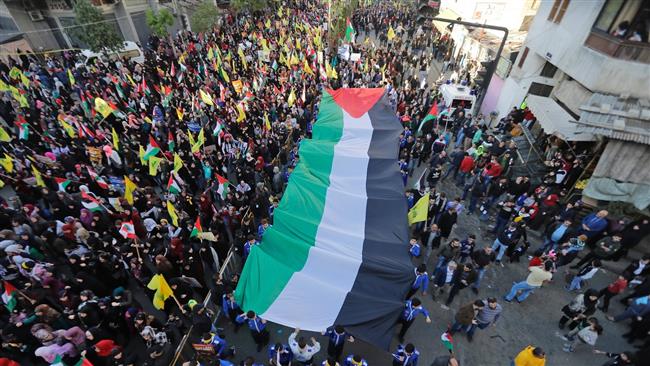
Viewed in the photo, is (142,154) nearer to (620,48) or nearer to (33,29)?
(620,48)

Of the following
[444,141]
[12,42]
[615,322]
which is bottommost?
[615,322]

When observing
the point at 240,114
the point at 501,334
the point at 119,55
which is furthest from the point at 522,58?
the point at 119,55

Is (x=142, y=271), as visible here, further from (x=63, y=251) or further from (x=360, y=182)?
(x=360, y=182)

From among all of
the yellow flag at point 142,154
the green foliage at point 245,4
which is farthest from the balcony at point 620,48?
the green foliage at point 245,4

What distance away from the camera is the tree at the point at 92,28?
18.2 metres

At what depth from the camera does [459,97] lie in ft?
47.6

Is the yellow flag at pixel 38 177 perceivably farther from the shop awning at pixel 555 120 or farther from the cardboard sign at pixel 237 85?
the shop awning at pixel 555 120

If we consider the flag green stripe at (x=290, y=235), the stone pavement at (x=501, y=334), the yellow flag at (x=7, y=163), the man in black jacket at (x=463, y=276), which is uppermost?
the yellow flag at (x=7, y=163)

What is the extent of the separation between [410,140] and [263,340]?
871 centimetres

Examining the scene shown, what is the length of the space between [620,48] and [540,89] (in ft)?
15.0

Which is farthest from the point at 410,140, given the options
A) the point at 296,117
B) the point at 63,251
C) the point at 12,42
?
the point at 12,42

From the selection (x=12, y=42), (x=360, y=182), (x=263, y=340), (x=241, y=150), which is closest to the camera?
(x=263, y=340)

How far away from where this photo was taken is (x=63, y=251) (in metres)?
7.18

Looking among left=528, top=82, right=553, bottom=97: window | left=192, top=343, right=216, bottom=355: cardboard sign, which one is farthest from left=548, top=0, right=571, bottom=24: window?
left=192, top=343, right=216, bottom=355: cardboard sign
